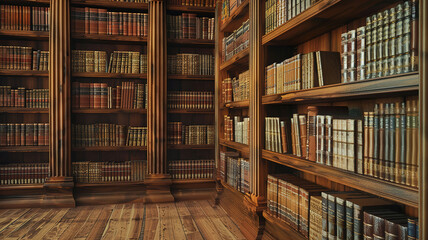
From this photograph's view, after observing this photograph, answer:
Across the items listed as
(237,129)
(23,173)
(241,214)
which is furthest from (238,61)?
(23,173)

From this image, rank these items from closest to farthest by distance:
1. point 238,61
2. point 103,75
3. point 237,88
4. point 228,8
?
point 238,61 → point 237,88 → point 228,8 → point 103,75

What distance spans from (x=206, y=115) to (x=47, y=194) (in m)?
1.93

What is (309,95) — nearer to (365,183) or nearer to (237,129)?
(365,183)

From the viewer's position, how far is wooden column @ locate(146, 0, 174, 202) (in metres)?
3.60

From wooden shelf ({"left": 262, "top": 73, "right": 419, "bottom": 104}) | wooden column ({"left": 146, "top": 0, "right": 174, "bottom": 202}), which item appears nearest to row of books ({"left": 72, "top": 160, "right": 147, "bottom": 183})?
wooden column ({"left": 146, "top": 0, "right": 174, "bottom": 202})

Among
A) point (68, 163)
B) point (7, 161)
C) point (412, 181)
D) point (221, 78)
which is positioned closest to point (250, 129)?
point (221, 78)

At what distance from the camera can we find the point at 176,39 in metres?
3.75

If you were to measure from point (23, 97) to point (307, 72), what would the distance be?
2.99m

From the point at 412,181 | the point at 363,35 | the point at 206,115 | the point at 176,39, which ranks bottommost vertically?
the point at 412,181

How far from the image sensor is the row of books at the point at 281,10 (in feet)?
6.09

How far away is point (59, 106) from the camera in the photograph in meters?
3.43

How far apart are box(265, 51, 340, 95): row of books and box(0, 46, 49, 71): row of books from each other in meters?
2.57

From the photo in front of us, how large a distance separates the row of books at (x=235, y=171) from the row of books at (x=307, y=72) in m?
0.80

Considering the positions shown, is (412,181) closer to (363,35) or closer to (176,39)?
(363,35)
